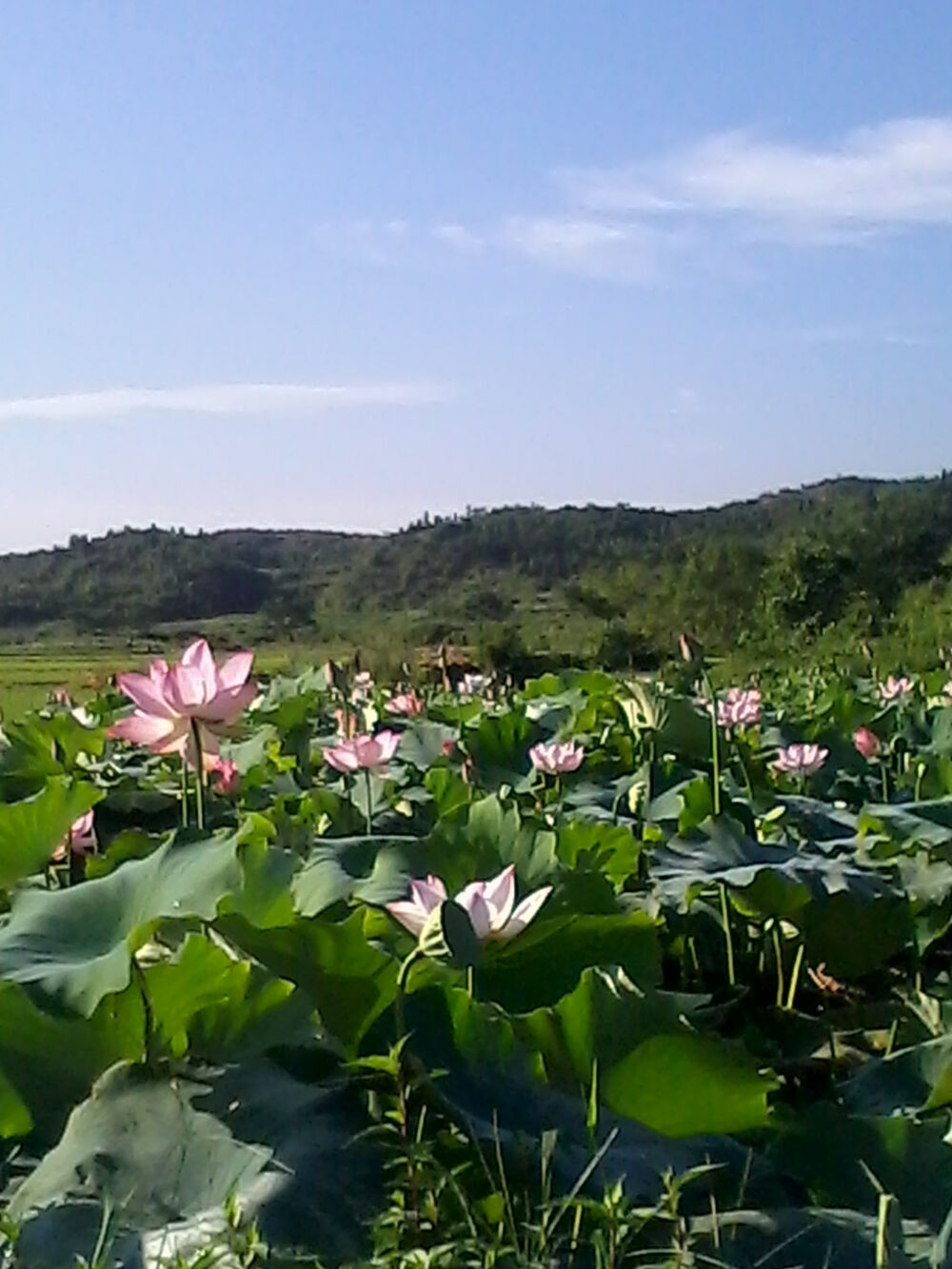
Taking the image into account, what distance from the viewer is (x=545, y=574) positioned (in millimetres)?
51031

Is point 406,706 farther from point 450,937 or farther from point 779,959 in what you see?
point 450,937

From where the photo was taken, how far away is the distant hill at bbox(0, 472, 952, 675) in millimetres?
29109

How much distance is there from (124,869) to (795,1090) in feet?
2.45

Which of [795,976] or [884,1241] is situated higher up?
[884,1241]

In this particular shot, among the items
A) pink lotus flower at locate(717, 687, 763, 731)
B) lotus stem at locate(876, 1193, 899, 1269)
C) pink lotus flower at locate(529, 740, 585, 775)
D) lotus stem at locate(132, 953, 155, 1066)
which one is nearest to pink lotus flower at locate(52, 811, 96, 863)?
pink lotus flower at locate(529, 740, 585, 775)

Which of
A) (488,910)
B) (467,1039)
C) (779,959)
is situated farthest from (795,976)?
(467,1039)

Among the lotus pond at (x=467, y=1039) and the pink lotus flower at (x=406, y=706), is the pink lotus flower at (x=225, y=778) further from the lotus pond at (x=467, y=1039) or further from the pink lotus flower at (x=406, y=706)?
the pink lotus flower at (x=406, y=706)

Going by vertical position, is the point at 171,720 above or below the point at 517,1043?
above

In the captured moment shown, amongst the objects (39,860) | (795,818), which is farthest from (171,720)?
(795,818)

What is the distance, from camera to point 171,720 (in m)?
1.77

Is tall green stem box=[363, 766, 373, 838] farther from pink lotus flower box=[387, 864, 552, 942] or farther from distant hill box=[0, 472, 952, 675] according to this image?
distant hill box=[0, 472, 952, 675]

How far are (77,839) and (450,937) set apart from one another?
3.45 feet

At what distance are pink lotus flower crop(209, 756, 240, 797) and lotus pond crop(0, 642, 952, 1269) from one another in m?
0.30

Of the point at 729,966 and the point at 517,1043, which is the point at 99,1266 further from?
the point at 729,966
